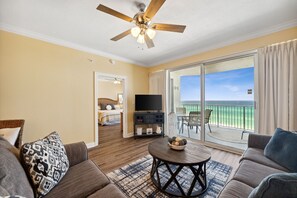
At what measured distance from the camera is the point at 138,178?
2006 mm

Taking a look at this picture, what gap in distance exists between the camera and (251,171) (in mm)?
1352

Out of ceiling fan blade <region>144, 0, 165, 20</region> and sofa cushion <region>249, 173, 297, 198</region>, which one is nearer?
sofa cushion <region>249, 173, 297, 198</region>

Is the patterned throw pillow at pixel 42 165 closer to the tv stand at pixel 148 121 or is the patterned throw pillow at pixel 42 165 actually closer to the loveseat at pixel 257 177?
the loveseat at pixel 257 177

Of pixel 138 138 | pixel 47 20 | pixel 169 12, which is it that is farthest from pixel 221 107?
pixel 47 20

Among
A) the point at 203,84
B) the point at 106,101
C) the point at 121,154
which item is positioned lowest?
the point at 121,154

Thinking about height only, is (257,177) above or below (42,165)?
below

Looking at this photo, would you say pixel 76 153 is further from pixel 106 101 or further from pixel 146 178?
pixel 106 101

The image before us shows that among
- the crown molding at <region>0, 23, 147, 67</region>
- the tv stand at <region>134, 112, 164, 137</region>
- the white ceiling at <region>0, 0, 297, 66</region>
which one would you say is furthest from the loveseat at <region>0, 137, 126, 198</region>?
the tv stand at <region>134, 112, 164, 137</region>

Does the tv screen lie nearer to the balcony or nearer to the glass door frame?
the glass door frame

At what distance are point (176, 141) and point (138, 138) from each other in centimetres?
238

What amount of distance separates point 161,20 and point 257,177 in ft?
7.90

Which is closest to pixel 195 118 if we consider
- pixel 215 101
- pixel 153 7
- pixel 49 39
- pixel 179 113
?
pixel 179 113

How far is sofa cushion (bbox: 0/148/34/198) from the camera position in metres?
0.76

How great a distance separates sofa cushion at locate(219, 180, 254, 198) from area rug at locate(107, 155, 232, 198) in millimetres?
668
